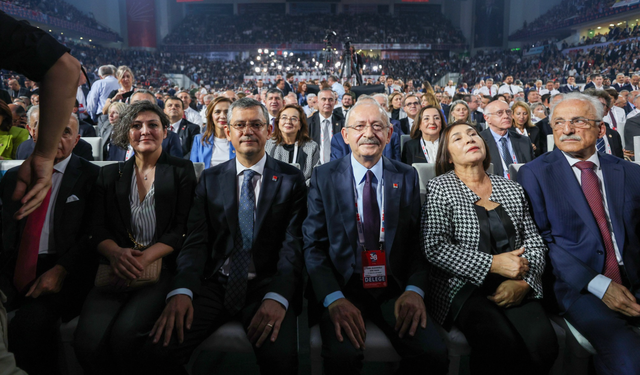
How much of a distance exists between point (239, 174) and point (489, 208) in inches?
47.4

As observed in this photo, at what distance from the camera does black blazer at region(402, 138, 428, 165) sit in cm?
382

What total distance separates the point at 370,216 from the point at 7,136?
3.19m

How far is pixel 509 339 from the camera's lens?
156 cm

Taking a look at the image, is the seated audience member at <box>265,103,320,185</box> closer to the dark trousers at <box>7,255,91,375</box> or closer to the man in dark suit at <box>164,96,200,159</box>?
the man in dark suit at <box>164,96,200,159</box>

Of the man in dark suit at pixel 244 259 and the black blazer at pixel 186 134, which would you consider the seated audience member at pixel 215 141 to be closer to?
the black blazer at pixel 186 134

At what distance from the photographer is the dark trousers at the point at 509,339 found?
155 centimetres

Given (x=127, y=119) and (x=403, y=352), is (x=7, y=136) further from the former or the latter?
(x=403, y=352)

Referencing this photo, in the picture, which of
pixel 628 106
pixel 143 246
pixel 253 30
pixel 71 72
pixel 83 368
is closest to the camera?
pixel 71 72

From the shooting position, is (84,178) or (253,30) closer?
(84,178)

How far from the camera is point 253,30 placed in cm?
3169

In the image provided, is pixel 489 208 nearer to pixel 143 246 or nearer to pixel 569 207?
pixel 569 207

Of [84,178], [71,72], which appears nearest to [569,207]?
[71,72]

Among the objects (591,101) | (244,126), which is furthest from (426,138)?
(244,126)

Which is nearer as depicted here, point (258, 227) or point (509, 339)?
point (509, 339)
